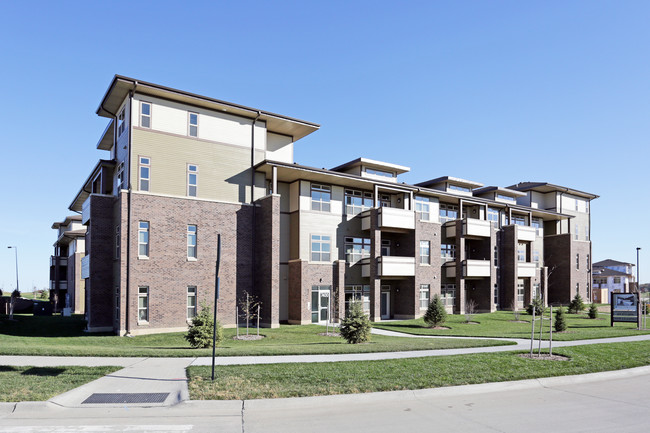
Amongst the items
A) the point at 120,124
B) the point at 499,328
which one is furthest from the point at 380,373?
the point at 120,124

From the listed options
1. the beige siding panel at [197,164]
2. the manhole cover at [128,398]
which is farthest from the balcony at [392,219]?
the manhole cover at [128,398]

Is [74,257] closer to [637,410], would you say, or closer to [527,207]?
[527,207]

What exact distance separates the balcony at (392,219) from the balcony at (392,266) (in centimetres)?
230

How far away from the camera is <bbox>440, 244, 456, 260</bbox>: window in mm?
41375

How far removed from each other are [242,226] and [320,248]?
6124mm

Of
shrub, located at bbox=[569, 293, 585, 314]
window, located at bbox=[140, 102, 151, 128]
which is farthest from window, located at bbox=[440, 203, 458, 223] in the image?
window, located at bbox=[140, 102, 151, 128]

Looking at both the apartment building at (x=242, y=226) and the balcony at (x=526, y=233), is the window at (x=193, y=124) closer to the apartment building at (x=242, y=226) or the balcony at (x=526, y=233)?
the apartment building at (x=242, y=226)

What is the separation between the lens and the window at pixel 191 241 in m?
27.8

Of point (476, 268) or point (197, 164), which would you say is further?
point (476, 268)

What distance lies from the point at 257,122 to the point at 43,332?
1759 centimetres

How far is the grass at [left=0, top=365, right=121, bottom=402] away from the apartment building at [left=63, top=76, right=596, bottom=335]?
14101mm

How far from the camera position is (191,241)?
27.9m

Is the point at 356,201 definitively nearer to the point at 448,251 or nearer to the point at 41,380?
the point at 448,251

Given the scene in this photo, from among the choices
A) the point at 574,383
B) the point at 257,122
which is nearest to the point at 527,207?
the point at 257,122
